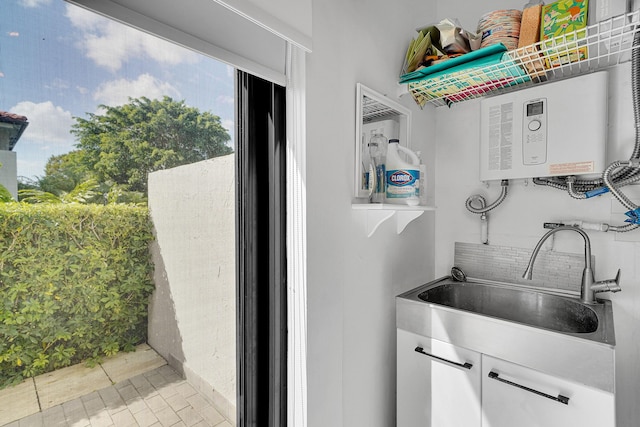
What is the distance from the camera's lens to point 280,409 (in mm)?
1064

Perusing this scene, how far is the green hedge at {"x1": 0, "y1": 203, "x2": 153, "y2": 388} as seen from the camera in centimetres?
60

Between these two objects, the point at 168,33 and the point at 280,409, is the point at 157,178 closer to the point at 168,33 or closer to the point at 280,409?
the point at 168,33

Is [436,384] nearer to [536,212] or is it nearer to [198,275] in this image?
[536,212]

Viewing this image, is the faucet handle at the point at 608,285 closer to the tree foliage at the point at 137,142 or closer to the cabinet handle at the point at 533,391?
the cabinet handle at the point at 533,391

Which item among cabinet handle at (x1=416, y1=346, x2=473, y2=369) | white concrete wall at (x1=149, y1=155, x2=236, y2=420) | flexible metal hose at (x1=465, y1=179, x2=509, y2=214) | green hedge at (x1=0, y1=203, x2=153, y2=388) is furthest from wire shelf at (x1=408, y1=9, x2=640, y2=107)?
green hedge at (x1=0, y1=203, x2=153, y2=388)

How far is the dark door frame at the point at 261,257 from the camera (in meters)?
1.03

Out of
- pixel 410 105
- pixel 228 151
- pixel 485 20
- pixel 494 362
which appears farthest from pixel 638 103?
pixel 228 151

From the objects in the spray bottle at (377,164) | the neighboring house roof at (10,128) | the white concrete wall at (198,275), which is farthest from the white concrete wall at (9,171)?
the spray bottle at (377,164)

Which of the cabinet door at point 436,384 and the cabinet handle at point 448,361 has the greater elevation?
the cabinet handle at point 448,361

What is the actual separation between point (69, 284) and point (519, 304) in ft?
6.03

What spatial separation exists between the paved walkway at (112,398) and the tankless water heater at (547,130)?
1.63 metres

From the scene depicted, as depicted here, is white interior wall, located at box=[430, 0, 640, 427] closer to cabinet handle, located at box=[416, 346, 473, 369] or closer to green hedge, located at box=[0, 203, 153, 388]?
cabinet handle, located at box=[416, 346, 473, 369]

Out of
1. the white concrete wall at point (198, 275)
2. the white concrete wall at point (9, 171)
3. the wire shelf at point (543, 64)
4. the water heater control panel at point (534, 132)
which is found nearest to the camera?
the white concrete wall at point (9, 171)

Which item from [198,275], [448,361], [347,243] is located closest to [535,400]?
[448,361]
